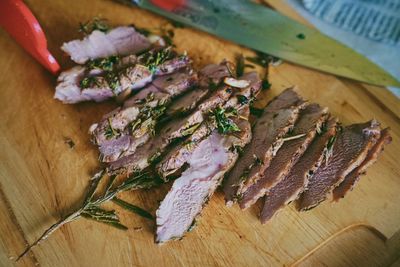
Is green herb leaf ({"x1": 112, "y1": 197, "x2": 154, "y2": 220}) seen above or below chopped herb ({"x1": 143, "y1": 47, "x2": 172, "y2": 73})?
below

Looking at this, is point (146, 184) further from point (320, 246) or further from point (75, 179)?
point (320, 246)

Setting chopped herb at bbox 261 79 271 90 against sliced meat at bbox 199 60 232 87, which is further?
chopped herb at bbox 261 79 271 90

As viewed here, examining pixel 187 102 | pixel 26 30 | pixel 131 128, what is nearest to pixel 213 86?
pixel 187 102

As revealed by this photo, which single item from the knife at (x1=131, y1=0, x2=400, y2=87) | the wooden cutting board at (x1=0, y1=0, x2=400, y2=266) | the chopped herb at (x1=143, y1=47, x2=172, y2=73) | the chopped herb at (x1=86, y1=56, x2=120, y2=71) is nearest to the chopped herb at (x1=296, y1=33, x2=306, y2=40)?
the knife at (x1=131, y1=0, x2=400, y2=87)

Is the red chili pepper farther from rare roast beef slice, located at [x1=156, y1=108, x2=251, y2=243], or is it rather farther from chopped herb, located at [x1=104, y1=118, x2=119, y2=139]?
rare roast beef slice, located at [x1=156, y1=108, x2=251, y2=243]

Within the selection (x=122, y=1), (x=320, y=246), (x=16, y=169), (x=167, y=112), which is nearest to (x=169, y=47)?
(x=167, y=112)

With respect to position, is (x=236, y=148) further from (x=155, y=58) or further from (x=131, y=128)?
(x=155, y=58)
